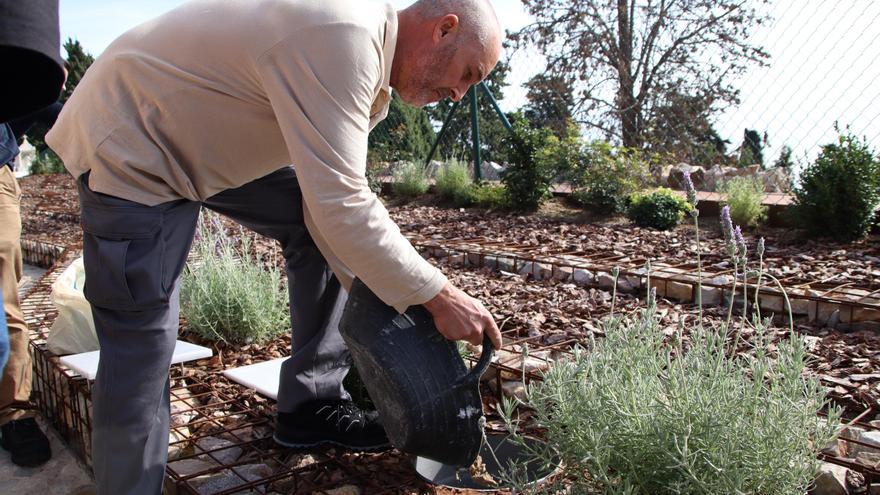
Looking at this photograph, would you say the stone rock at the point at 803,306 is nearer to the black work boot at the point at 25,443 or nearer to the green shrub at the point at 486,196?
the black work boot at the point at 25,443

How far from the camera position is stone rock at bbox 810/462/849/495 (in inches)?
64.5

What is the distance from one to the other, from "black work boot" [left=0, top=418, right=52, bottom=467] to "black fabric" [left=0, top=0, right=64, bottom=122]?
5.55 ft

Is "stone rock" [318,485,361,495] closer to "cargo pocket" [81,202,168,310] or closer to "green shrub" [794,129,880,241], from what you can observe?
"cargo pocket" [81,202,168,310]

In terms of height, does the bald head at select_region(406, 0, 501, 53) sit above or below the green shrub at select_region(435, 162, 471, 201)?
above

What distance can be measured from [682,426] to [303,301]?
3.79 feet

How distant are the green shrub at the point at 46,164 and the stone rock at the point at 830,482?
53.5 feet

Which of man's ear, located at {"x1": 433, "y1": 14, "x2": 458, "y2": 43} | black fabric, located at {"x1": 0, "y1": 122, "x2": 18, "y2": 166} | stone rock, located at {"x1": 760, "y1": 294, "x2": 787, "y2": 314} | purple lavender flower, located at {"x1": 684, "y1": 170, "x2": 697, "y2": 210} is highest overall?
man's ear, located at {"x1": 433, "y1": 14, "x2": 458, "y2": 43}

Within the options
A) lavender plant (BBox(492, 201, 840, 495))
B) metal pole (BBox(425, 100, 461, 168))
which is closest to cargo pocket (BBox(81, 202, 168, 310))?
lavender plant (BBox(492, 201, 840, 495))

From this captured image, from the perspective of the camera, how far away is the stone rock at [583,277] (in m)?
3.91

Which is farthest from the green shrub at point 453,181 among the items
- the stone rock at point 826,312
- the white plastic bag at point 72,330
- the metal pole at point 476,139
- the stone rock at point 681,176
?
the white plastic bag at point 72,330

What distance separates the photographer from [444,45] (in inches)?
64.2

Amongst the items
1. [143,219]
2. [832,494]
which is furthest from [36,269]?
[832,494]

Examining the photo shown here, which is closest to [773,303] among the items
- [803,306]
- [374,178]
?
[803,306]

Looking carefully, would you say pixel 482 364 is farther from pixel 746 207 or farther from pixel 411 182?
pixel 411 182
